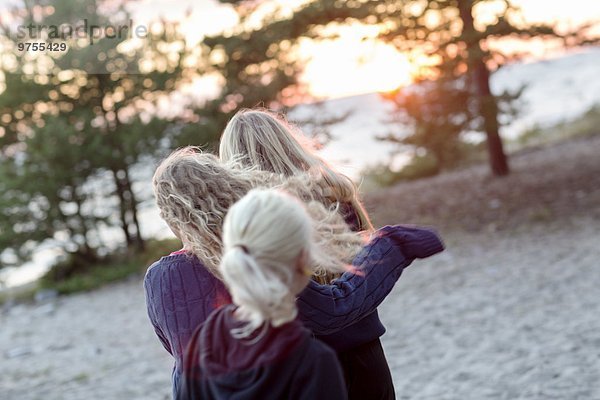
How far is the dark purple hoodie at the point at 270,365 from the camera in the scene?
1703 mm

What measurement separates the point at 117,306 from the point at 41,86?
4.54 meters

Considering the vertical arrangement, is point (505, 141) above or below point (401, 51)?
below

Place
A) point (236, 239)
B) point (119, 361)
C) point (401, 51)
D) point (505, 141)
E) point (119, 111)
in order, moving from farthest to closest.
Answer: point (505, 141) < point (119, 111) < point (401, 51) < point (119, 361) < point (236, 239)

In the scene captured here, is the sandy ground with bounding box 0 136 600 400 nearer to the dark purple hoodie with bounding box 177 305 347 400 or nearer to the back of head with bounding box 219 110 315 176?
the back of head with bounding box 219 110 315 176

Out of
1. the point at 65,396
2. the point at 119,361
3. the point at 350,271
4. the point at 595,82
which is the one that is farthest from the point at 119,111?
the point at 595,82

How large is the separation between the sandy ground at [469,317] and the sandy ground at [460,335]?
16 mm

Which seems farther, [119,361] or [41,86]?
[41,86]

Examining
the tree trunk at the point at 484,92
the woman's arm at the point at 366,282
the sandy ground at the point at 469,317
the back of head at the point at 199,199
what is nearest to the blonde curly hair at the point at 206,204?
the back of head at the point at 199,199

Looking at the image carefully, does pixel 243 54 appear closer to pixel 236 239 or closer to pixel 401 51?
pixel 401 51

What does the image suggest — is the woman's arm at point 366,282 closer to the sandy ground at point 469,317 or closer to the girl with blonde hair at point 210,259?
the girl with blonde hair at point 210,259

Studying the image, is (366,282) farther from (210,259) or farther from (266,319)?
(266,319)

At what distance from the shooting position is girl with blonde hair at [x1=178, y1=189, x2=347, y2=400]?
1.65m

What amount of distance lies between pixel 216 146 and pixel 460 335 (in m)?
7.21

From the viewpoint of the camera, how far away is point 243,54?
37.7ft
